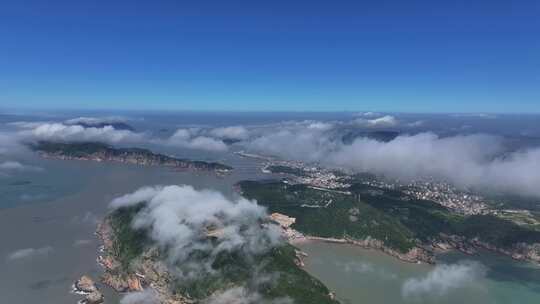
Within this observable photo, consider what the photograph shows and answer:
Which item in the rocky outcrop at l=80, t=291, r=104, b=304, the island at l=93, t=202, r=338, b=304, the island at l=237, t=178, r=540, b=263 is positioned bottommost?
the island at l=237, t=178, r=540, b=263

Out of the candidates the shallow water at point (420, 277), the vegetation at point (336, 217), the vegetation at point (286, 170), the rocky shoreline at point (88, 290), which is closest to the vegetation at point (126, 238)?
the rocky shoreline at point (88, 290)

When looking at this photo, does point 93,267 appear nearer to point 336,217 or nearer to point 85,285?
point 85,285

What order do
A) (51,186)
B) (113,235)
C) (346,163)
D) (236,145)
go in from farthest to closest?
(236,145), (346,163), (51,186), (113,235)

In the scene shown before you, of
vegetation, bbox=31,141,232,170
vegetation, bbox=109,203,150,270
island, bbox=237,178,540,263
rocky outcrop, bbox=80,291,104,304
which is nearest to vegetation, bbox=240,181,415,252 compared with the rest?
island, bbox=237,178,540,263

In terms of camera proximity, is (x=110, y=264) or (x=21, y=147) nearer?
(x=110, y=264)

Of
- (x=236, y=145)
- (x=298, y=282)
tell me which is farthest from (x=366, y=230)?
(x=236, y=145)

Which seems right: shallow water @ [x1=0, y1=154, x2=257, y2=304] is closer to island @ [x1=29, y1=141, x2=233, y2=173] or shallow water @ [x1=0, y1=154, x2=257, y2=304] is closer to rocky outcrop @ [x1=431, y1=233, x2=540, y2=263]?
island @ [x1=29, y1=141, x2=233, y2=173]

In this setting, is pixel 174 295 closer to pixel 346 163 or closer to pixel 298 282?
pixel 298 282
